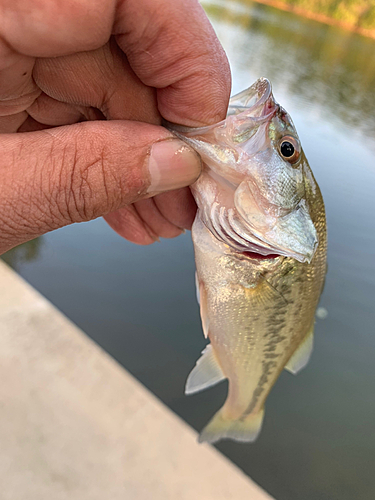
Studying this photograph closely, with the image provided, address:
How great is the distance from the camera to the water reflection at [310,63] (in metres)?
10.4

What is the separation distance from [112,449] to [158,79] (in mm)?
1968

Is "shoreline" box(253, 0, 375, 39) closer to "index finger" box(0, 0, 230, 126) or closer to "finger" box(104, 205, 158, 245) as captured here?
"finger" box(104, 205, 158, 245)

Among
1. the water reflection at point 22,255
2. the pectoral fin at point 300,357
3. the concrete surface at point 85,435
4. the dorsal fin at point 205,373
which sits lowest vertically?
the water reflection at point 22,255

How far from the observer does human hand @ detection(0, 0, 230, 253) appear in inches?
34.5

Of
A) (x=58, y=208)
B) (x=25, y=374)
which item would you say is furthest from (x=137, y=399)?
(x=58, y=208)

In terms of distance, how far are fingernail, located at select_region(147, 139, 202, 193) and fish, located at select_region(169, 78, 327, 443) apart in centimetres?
5

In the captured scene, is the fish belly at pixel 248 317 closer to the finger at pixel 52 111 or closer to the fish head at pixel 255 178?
the fish head at pixel 255 178

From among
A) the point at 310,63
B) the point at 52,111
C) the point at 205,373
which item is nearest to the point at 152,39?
the point at 52,111

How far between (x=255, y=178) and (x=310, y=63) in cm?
1749

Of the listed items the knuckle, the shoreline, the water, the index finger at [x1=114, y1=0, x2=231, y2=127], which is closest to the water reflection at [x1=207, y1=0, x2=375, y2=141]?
the water

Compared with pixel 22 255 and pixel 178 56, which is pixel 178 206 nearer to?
pixel 178 56

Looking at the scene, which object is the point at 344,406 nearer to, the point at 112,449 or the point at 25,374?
the point at 112,449

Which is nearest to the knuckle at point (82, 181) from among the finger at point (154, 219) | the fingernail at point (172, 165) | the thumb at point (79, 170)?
the thumb at point (79, 170)

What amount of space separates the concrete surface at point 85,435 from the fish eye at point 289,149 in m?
1.77
